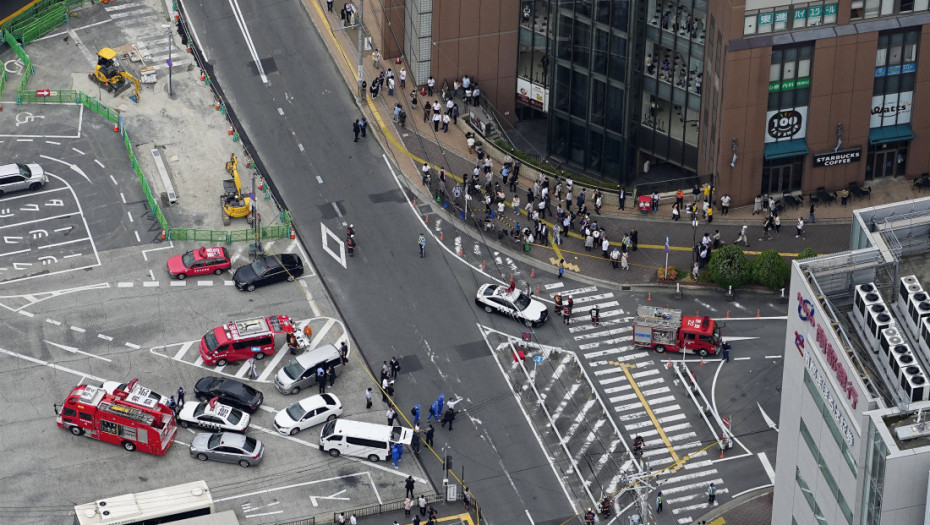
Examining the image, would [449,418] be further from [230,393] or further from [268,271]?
[268,271]

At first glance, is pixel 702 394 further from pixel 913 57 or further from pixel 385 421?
pixel 913 57

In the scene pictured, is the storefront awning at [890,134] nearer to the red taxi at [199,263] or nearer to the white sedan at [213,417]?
the red taxi at [199,263]

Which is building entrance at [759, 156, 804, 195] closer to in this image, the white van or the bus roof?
the white van

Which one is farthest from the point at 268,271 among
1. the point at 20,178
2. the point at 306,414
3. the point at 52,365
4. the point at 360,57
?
the point at 360,57

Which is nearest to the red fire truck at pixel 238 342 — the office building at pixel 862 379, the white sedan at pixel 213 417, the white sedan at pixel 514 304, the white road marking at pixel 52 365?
the white sedan at pixel 213 417

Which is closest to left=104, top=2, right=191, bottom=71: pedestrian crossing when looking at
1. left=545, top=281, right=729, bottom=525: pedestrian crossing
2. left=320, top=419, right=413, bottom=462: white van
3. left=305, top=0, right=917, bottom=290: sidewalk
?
left=305, top=0, right=917, bottom=290: sidewalk

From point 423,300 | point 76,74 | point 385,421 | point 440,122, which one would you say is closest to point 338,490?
point 385,421
